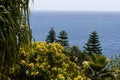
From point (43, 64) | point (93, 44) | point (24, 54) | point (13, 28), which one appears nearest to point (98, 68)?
point (43, 64)

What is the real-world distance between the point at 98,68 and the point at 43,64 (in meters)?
16.5

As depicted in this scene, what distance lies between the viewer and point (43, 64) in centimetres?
871

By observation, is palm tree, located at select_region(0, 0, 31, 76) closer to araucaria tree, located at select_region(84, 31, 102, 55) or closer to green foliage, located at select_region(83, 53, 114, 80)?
green foliage, located at select_region(83, 53, 114, 80)

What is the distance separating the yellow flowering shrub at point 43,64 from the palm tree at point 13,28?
350cm

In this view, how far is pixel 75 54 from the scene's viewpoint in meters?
46.0

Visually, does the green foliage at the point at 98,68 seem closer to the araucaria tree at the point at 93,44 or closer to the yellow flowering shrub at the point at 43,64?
the yellow flowering shrub at the point at 43,64

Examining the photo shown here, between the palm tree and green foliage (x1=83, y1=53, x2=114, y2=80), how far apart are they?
20.2 meters

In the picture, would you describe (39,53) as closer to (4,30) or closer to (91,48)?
(4,30)

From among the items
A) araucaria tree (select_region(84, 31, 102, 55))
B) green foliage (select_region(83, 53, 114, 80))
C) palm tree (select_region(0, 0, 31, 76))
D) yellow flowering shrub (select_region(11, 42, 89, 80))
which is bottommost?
araucaria tree (select_region(84, 31, 102, 55))

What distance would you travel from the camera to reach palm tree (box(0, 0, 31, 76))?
3859mm

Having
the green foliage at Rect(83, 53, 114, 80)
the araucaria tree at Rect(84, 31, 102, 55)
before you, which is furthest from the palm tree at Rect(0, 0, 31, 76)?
the araucaria tree at Rect(84, 31, 102, 55)

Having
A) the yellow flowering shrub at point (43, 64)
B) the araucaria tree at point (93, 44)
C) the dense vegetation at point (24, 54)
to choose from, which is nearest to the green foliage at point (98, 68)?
the dense vegetation at point (24, 54)

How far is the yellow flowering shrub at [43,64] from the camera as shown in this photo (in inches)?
327

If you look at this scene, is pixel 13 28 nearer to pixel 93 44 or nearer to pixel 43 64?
pixel 43 64
